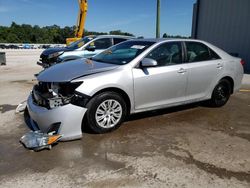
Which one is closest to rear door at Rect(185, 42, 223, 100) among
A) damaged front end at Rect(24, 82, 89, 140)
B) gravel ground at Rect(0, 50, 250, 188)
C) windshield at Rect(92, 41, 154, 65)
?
gravel ground at Rect(0, 50, 250, 188)

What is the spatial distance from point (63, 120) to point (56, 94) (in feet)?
1.47

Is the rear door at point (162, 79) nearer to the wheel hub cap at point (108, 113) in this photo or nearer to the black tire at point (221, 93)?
the wheel hub cap at point (108, 113)

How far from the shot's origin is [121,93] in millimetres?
4086

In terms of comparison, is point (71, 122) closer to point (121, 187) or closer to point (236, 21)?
point (121, 187)

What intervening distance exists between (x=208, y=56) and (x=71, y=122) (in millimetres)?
3269

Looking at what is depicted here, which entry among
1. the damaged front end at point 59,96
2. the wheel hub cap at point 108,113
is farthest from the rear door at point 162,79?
the damaged front end at point 59,96

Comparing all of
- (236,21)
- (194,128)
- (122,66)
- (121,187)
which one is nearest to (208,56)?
(194,128)

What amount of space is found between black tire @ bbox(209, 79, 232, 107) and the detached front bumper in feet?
10.4

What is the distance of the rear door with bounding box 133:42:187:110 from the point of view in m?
4.20

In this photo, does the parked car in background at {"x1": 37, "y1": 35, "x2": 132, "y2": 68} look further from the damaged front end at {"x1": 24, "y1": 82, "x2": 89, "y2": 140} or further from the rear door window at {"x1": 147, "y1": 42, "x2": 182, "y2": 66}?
the damaged front end at {"x1": 24, "y1": 82, "x2": 89, "y2": 140}

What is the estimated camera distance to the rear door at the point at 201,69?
4.80 metres

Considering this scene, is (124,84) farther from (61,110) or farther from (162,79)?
(61,110)

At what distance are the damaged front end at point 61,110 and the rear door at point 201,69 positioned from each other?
225 cm

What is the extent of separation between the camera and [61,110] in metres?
3.48
